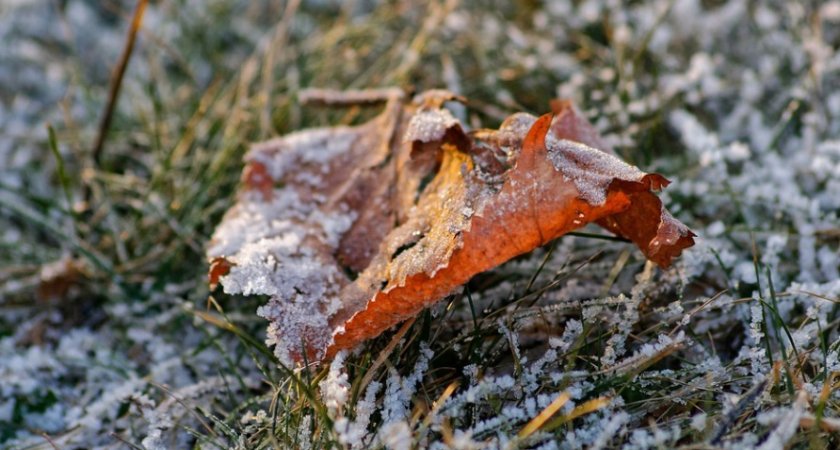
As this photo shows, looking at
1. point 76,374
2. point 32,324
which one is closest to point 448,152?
point 76,374

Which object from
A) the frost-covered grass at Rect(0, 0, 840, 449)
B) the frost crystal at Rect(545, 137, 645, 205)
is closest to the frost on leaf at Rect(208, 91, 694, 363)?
the frost crystal at Rect(545, 137, 645, 205)

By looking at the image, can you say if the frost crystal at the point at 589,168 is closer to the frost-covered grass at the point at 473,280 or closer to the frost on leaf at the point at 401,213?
the frost on leaf at the point at 401,213

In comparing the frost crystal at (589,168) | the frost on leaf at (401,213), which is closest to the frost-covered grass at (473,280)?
the frost on leaf at (401,213)

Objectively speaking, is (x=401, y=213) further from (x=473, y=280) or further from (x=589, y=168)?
(x=589, y=168)

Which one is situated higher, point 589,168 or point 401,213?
point 401,213

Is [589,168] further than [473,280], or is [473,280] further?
[473,280]

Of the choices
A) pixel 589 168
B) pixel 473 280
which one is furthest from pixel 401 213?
pixel 589 168
